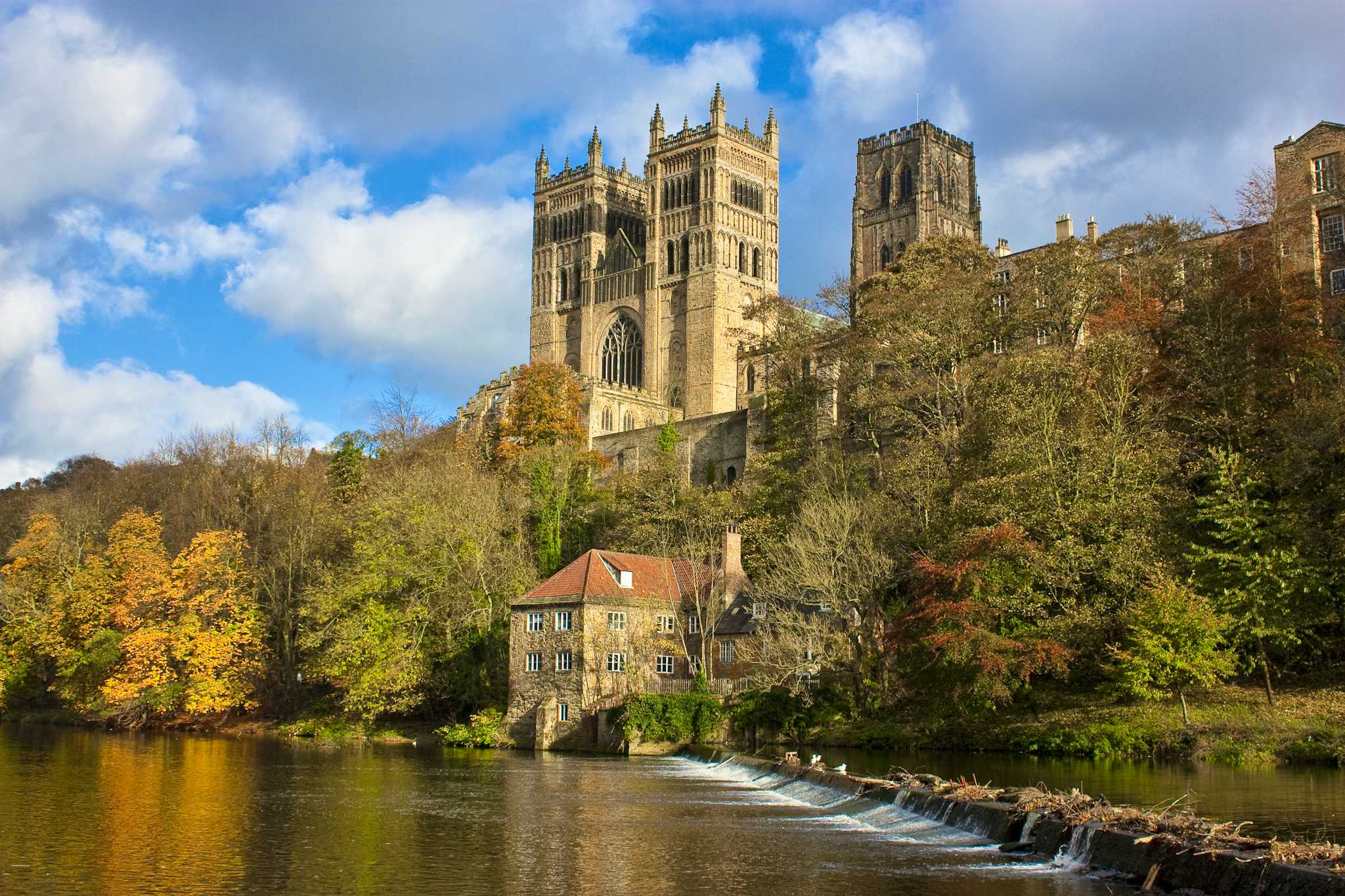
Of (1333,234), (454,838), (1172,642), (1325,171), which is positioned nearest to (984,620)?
(1172,642)

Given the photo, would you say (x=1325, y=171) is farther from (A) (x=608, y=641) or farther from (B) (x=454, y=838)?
(B) (x=454, y=838)

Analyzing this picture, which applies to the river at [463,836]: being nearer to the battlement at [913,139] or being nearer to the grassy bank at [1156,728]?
the grassy bank at [1156,728]

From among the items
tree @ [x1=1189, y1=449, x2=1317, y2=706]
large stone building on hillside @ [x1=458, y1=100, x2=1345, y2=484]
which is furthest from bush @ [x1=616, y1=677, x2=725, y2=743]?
large stone building on hillside @ [x1=458, y1=100, x2=1345, y2=484]

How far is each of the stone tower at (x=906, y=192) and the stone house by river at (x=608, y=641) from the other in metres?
50.2

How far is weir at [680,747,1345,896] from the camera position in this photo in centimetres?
1537

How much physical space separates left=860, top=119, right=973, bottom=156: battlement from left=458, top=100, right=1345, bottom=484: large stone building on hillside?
0.35ft

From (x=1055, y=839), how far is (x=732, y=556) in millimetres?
28821

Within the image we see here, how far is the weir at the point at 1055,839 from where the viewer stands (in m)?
15.4

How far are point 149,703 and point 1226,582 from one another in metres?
39.3

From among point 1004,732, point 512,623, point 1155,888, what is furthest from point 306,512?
point 1155,888

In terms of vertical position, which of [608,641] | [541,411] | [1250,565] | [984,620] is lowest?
[608,641]

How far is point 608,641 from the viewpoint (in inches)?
1778

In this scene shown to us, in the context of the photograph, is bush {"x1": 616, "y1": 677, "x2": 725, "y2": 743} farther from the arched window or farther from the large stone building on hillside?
the arched window

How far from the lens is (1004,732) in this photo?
38.0 meters
